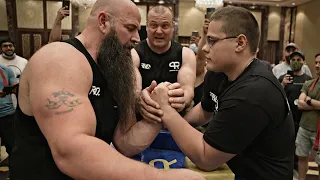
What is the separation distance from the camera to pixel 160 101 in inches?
50.4

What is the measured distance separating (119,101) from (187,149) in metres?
0.33

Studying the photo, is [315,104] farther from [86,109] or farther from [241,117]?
[86,109]

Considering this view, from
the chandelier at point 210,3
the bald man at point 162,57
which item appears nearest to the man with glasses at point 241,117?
the bald man at point 162,57

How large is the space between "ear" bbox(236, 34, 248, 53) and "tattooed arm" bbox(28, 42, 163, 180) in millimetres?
650

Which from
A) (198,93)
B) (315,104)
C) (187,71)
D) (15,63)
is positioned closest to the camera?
(187,71)

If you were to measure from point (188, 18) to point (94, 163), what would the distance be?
1072 centimetres

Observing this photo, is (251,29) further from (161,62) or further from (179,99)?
(161,62)

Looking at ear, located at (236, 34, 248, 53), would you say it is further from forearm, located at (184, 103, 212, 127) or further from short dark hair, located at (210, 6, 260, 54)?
forearm, located at (184, 103, 212, 127)

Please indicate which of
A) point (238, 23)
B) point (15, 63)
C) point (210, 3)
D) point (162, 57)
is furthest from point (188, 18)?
point (238, 23)

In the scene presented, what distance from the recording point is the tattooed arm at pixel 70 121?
2.49 feet

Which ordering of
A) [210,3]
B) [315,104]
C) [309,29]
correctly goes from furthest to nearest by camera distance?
[309,29] < [210,3] < [315,104]

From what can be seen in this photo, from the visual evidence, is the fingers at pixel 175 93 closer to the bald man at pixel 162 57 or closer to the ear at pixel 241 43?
the ear at pixel 241 43

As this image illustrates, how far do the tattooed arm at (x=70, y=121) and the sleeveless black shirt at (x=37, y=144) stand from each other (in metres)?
0.16

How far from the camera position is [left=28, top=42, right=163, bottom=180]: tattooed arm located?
2.49ft
